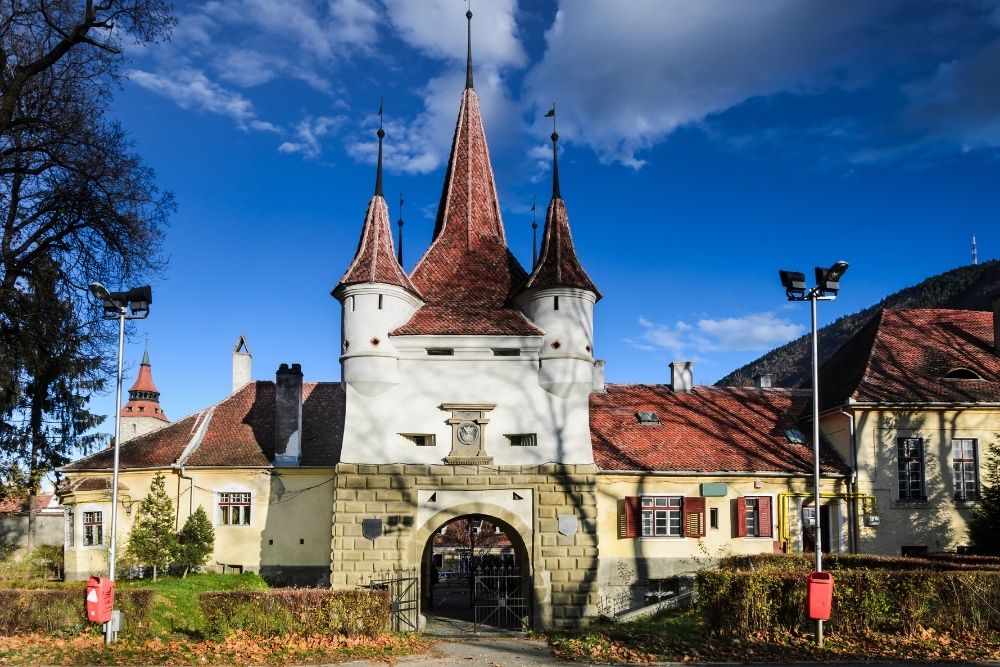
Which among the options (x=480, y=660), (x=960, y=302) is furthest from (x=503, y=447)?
(x=960, y=302)

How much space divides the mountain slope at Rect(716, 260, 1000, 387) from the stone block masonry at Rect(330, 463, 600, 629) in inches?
2442

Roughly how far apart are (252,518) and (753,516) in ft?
51.1

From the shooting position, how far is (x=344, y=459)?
75.7 feet

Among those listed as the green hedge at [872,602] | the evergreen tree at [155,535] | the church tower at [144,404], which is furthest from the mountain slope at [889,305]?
the green hedge at [872,602]

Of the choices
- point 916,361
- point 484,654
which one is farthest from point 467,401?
point 916,361

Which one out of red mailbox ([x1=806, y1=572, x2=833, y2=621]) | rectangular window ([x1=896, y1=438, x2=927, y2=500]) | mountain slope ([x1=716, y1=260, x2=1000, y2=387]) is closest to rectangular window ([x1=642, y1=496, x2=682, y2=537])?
rectangular window ([x1=896, y1=438, x2=927, y2=500])

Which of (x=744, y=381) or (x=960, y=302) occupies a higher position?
(x=960, y=302)

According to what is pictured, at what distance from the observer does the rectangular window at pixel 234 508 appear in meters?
27.4

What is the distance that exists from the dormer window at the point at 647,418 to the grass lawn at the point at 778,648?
11.9 meters

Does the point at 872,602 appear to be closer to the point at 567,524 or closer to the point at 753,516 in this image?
the point at 567,524

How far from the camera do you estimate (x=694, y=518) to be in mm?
25469

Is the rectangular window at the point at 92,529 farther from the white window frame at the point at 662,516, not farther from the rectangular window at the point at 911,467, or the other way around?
the rectangular window at the point at 911,467

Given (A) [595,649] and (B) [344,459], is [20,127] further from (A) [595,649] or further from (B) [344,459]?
(A) [595,649]

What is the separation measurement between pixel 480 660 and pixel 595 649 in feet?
7.06
